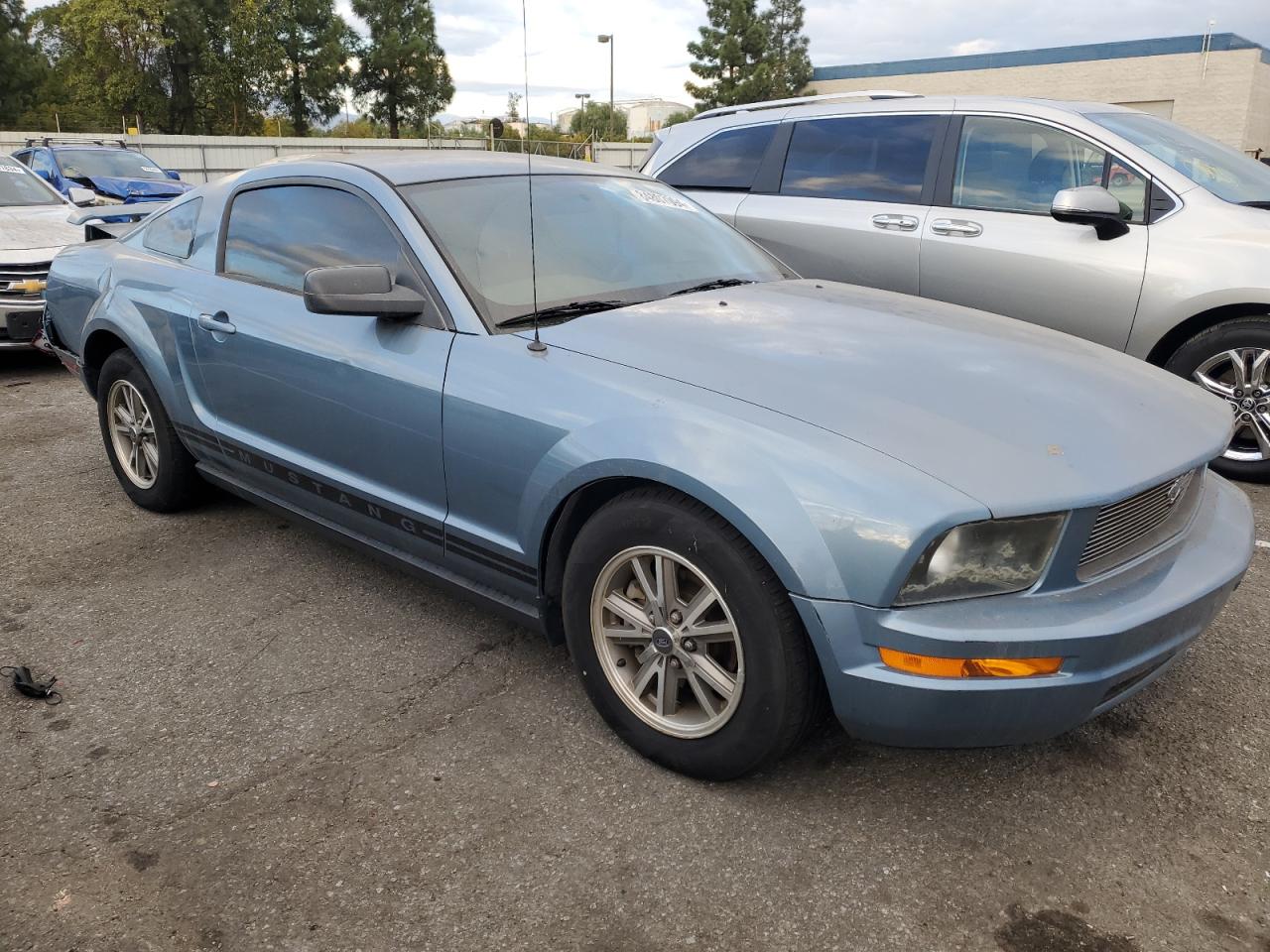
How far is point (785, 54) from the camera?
60.0m

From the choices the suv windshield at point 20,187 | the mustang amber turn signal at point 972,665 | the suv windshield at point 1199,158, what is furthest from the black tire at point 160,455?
the suv windshield at point 20,187

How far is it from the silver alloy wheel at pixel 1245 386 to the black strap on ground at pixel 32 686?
15.8 ft

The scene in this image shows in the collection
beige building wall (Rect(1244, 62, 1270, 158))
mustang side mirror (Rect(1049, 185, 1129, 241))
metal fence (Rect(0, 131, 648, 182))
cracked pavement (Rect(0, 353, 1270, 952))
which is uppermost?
beige building wall (Rect(1244, 62, 1270, 158))

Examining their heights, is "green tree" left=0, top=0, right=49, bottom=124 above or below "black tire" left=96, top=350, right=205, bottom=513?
above

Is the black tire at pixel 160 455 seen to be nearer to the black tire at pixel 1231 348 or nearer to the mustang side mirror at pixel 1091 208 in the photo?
the mustang side mirror at pixel 1091 208

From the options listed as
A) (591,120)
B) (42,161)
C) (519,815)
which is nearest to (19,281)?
(591,120)

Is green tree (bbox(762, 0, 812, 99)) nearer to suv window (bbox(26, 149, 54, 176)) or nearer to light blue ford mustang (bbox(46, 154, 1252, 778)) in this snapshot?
suv window (bbox(26, 149, 54, 176))

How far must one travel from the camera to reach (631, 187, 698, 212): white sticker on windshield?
12.5 feet

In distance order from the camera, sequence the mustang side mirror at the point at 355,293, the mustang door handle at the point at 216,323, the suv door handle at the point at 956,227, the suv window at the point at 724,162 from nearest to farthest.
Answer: the mustang side mirror at the point at 355,293 < the mustang door handle at the point at 216,323 < the suv door handle at the point at 956,227 < the suv window at the point at 724,162

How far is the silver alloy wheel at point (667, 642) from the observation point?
7.93 ft

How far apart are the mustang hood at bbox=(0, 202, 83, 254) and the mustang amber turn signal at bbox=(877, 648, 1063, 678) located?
7580mm

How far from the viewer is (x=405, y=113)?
163 feet

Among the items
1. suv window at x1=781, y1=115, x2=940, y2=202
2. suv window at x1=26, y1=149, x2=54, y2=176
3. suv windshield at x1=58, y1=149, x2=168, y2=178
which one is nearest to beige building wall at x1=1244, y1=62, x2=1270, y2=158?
suv windshield at x1=58, y1=149, x2=168, y2=178

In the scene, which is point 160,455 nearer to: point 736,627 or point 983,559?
point 736,627
